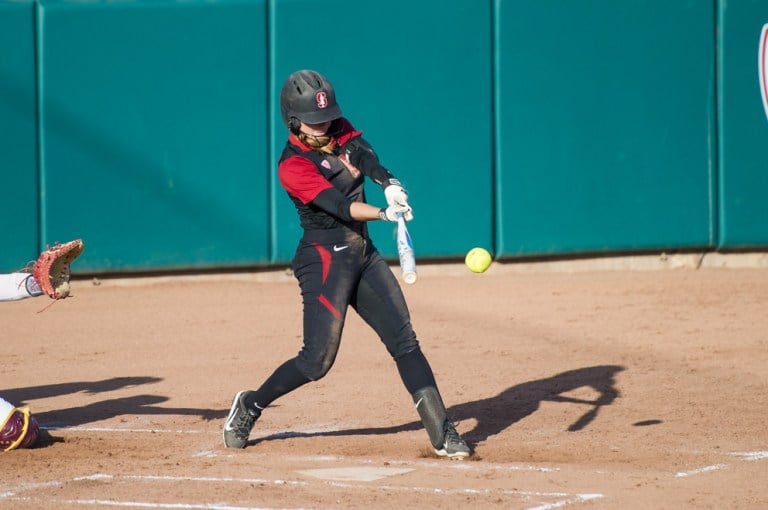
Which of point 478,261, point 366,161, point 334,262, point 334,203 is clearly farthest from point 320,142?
point 478,261

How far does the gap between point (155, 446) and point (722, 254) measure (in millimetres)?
8615

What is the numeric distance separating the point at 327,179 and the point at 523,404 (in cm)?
230

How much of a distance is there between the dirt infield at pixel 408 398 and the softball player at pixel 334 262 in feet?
1.31

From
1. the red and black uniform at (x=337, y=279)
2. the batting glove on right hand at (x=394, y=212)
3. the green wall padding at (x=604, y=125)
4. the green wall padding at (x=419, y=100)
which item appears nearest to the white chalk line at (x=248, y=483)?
the red and black uniform at (x=337, y=279)

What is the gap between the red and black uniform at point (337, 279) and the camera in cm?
635

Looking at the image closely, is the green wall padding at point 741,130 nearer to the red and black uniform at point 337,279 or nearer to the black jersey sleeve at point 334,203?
the red and black uniform at point 337,279

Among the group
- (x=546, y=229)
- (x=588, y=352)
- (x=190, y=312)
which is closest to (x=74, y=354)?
(x=190, y=312)

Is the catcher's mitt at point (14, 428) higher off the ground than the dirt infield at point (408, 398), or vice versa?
the catcher's mitt at point (14, 428)

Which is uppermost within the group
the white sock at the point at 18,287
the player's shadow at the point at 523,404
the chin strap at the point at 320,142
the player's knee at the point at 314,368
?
the chin strap at the point at 320,142

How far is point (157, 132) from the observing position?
12.7 metres

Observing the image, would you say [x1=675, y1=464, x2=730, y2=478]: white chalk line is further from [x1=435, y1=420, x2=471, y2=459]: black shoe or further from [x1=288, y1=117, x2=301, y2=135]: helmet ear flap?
[x1=288, y1=117, x2=301, y2=135]: helmet ear flap

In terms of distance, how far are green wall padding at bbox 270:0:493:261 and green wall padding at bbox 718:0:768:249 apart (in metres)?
2.59

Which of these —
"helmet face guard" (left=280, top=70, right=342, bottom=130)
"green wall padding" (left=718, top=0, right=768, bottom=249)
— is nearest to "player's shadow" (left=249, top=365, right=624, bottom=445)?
"helmet face guard" (left=280, top=70, right=342, bottom=130)

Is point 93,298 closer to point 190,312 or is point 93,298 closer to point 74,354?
point 190,312
